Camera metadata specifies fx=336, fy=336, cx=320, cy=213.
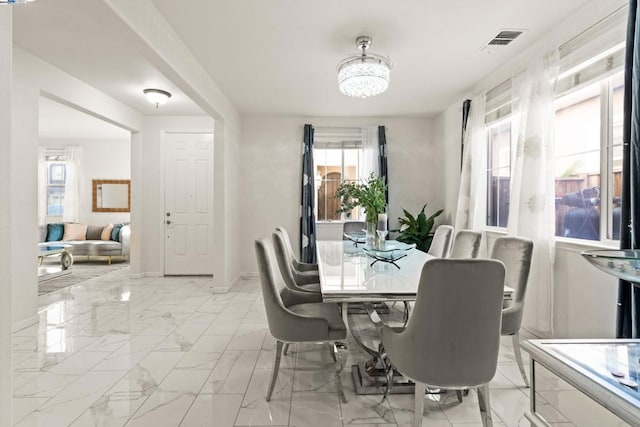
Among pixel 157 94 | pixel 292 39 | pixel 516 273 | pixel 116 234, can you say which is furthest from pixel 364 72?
pixel 116 234

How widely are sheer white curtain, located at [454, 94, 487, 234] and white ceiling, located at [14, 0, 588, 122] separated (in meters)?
0.40

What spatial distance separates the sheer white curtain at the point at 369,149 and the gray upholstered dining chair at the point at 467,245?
9.04 ft

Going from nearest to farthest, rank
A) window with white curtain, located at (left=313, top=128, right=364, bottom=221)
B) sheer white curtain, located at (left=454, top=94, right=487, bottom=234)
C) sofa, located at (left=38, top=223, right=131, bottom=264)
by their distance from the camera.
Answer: sheer white curtain, located at (left=454, top=94, right=487, bottom=234), window with white curtain, located at (left=313, top=128, right=364, bottom=221), sofa, located at (left=38, top=223, right=131, bottom=264)

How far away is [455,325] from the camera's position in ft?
4.59

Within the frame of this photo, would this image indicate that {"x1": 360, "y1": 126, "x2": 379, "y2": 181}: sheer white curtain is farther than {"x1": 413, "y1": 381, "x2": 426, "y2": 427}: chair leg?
Yes

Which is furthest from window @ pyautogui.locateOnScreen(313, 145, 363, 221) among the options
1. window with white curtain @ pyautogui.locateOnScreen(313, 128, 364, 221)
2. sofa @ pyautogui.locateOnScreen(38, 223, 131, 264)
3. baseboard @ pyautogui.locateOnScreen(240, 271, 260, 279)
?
sofa @ pyautogui.locateOnScreen(38, 223, 131, 264)

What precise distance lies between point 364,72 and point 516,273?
1.92 m

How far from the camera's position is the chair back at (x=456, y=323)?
1362mm

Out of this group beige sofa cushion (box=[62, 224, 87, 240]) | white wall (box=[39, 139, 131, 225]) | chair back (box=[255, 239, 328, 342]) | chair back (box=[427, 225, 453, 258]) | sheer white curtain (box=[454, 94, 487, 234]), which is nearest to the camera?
chair back (box=[255, 239, 328, 342])

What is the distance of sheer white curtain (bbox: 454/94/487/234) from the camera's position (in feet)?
13.0

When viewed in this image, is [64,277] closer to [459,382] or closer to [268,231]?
[268,231]

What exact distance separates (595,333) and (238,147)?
4.81 metres

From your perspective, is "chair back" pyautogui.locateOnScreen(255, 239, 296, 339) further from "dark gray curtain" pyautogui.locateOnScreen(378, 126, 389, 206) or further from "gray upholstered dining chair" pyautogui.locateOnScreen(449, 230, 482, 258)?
"dark gray curtain" pyautogui.locateOnScreen(378, 126, 389, 206)

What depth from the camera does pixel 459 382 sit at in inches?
56.6
